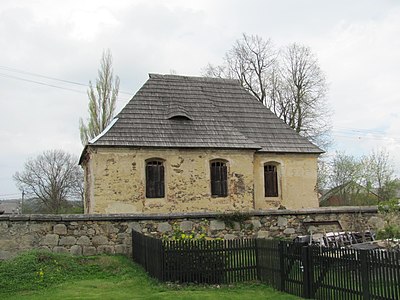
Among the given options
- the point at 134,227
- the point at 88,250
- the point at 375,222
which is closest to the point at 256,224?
the point at 134,227

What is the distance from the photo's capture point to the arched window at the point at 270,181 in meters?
23.3

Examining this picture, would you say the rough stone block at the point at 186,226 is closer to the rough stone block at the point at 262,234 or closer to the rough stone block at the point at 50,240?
the rough stone block at the point at 262,234

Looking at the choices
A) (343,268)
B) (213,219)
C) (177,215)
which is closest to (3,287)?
(177,215)

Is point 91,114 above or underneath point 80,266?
above

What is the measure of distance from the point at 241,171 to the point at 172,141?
369cm

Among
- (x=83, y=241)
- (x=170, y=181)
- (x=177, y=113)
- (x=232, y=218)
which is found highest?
(x=177, y=113)

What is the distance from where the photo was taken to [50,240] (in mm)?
14023

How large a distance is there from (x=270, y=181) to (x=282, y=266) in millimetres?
13082

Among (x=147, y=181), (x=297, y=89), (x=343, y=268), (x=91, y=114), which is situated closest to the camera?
(x=343, y=268)

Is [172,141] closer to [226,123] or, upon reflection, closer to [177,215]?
[226,123]

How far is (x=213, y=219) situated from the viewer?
49.3 ft

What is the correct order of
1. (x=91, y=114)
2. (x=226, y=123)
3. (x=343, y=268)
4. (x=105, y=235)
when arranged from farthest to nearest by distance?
(x=91, y=114), (x=226, y=123), (x=105, y=235), (x=343, y=268)

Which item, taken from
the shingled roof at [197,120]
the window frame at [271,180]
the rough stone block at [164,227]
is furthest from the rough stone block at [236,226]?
the window frame at [271,180]

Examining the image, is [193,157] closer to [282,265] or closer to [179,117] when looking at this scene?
[179,117]
